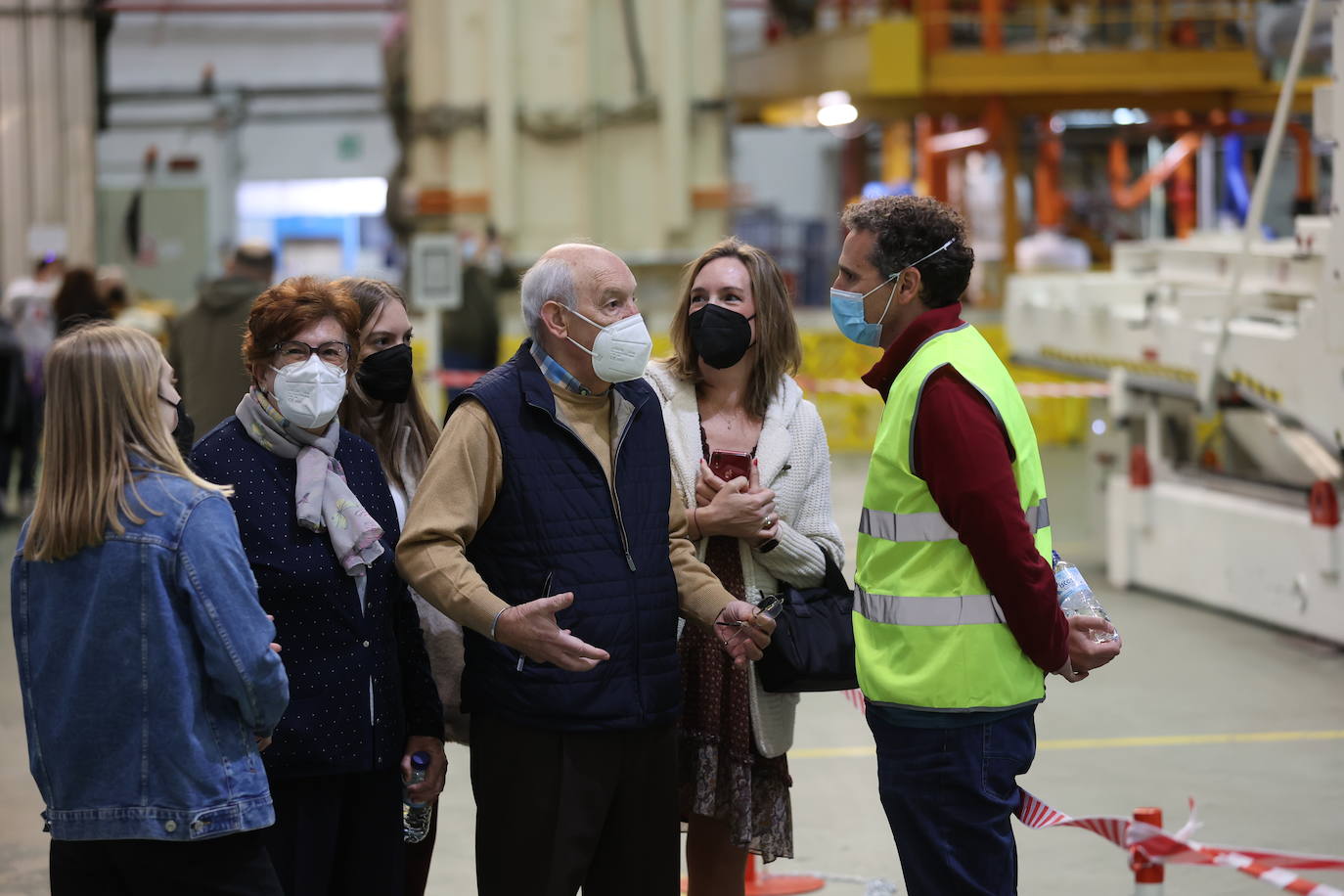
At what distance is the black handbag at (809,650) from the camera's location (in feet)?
12.6

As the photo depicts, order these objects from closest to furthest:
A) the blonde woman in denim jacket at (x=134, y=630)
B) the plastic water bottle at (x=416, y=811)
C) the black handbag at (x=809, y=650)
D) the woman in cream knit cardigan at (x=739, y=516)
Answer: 1. the blonde woman in denim jacket at (x=134, y=630)
2. the plastic water bottle at (x=416, y=811)
3. the black handbag at (x=809, y=650)
4. the woman in cream knit cardigan at (x=739, y=516)

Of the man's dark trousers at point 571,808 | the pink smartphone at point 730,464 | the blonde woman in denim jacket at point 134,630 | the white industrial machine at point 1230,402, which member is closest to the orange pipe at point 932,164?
the white industrial machine at point 1230,402

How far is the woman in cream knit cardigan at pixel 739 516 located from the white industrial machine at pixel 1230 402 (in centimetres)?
380

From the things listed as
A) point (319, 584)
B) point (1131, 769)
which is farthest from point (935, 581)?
point (1131, 769)

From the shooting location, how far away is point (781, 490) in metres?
4.05

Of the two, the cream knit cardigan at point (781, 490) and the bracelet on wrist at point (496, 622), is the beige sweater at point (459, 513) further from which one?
the cream knit cardigan at point (781, 490)

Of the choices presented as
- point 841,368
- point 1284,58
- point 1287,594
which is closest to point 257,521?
point 1287,594

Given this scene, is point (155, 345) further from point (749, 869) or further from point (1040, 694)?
point (749, 869)

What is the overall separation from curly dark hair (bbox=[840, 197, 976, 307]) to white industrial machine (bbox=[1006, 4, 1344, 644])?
4132mm

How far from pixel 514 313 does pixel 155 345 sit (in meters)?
11.9

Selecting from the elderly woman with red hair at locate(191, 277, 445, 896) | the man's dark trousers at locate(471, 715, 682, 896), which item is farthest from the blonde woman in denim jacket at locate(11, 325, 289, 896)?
the man's dark trousers at locate(471, 715, 682, 896)

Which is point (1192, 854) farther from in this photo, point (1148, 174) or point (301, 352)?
point (1148, 174)

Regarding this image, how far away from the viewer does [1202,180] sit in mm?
27844

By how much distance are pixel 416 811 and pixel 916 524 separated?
1.33 m
